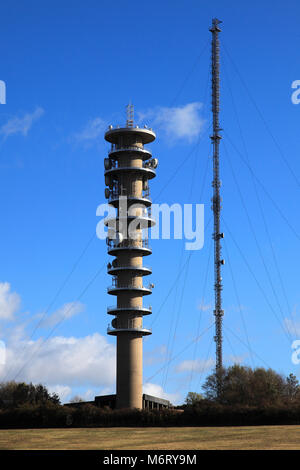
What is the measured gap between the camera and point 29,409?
84188 mm

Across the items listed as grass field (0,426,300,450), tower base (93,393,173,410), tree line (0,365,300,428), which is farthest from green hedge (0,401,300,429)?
tower base (93,393,173,410)

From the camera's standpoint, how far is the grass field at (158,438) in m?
52.8

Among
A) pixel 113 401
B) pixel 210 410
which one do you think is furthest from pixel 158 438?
pixel 113 401

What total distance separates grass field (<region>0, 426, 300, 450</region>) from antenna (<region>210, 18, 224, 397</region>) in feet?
57.3

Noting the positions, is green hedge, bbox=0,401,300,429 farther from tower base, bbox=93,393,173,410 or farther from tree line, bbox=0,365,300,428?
tower base, bbox=93,393,173,410

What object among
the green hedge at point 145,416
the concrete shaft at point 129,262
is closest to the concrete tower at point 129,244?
the concrete shaft at point 129,262

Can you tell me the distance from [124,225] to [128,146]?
10.2 metres

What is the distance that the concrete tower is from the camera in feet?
296

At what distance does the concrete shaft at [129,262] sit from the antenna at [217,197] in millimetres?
8751

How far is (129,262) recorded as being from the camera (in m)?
91.7

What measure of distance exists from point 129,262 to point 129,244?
2228 millimetres

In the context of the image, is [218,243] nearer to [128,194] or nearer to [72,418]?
[128,194]

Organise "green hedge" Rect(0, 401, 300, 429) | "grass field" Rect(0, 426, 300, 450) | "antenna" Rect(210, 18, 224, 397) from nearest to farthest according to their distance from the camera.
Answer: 1. "grass field" Rect(0, 426, 300, 450)
2. "green hedge" Rect(0, 401, 300, 429)
3. "antenna" Rect(210, 18, 224, 397)
